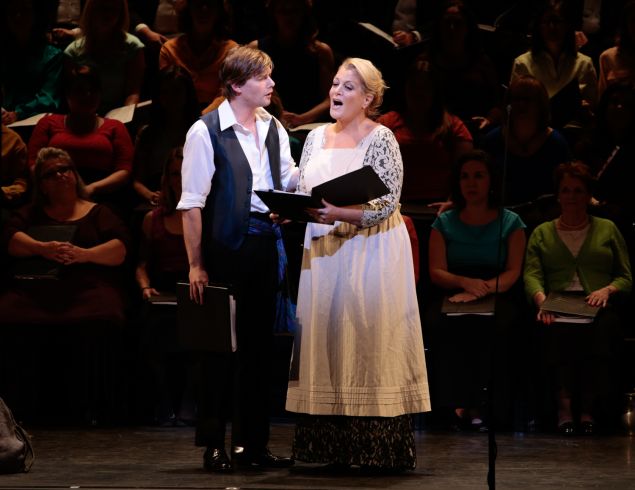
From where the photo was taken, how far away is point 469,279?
625 centimetres

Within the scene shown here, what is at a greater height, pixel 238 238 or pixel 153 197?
pixel 153 197

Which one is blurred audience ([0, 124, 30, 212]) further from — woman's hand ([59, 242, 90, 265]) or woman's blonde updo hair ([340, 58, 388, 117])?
woman's blonde updo hair ([340, 58, 388, 117])

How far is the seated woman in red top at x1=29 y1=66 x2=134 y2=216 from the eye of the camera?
705 centimetres

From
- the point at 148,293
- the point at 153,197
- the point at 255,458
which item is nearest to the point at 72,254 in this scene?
the point at 148,293

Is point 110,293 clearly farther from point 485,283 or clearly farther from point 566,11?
point 566,11

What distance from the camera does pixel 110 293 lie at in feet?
20.9

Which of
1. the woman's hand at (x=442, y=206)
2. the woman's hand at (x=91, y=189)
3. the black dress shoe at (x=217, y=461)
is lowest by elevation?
the black dress shoe at (x=217, y=461)

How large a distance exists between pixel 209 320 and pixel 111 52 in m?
3.67

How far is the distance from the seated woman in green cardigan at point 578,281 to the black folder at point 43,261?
236 centimetres

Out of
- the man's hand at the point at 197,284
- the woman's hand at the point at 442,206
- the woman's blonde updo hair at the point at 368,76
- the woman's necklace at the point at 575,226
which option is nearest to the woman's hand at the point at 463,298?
the woman's hand at the point at 442,206

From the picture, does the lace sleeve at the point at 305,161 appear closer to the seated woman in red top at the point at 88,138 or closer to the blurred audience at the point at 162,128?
the blurred audience at the point at 162,128

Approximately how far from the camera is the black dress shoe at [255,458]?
182 inches

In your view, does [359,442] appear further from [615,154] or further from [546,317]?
[615,154]

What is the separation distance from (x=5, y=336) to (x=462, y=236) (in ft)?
7.77
